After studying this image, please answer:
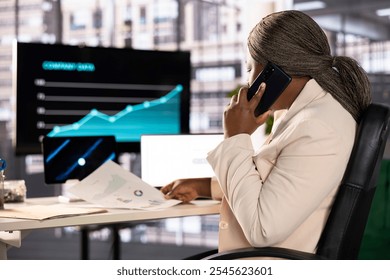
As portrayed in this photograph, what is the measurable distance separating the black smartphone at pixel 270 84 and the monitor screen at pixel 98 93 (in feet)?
4.21

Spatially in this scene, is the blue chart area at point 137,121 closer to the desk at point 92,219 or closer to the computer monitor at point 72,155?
the computer monitor at point 72,155

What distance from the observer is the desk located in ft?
6.25

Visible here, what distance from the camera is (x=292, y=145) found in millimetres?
1650

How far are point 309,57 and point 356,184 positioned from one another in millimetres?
381

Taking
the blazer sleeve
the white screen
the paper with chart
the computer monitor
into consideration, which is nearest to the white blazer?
the blazer sleeve

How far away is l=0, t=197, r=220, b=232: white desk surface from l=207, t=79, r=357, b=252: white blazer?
40 cm

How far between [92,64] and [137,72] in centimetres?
23

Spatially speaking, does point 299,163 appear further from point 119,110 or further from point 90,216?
point 119,110

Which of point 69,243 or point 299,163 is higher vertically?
point 299,163

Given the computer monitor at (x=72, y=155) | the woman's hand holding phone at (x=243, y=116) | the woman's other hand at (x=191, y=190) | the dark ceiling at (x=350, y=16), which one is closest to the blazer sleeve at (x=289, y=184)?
the woman's hand holding phone at (x=243, y=116)

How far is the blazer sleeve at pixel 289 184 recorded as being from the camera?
1594mm

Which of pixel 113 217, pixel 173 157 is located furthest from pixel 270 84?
pixel 173 157
